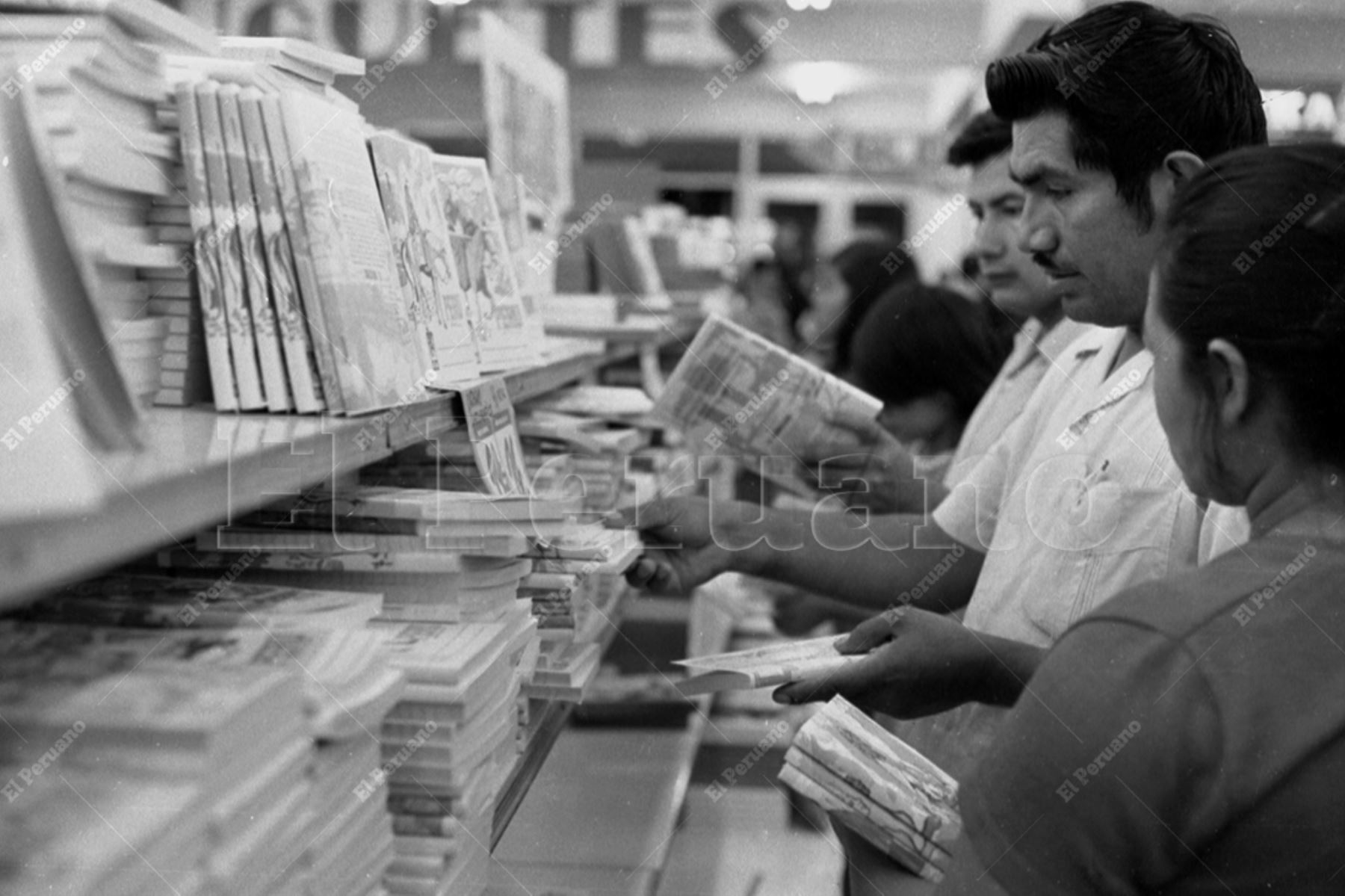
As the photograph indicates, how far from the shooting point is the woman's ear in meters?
1.14

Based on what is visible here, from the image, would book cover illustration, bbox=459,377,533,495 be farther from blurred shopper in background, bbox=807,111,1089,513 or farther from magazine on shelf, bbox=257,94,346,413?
blurred shopper in background, bbox=807,111,1089,513

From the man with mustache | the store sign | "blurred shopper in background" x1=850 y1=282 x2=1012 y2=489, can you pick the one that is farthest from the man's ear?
"blurred shopper in background" x1=850 y1=282 x2=1012 y2=489

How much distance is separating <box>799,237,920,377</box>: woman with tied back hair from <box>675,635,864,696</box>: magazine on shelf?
2.98m

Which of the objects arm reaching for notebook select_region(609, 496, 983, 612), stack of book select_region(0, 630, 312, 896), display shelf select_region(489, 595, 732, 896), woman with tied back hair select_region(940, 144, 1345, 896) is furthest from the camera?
arm reaching for notebook select_region(609, 496, 983, 612)

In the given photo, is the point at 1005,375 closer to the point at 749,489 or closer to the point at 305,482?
the point at 749,489

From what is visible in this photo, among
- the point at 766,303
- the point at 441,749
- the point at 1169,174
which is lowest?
the point at 766,303

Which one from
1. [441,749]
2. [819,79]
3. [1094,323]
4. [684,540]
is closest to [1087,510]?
[1094,323]

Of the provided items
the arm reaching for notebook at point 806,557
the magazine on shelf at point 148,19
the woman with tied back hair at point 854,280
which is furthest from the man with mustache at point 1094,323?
the woman with tied back hair at point 854,280

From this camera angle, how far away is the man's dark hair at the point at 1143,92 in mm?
1795

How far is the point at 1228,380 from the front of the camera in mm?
1158

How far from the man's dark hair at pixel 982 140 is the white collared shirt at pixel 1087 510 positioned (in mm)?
794

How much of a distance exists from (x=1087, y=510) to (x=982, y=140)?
1.35 meters

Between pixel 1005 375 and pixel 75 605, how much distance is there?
2.37m

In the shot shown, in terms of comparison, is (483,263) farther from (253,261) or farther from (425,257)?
(253,261)
